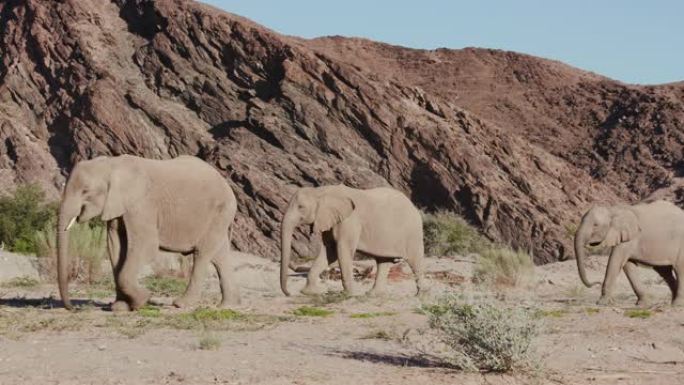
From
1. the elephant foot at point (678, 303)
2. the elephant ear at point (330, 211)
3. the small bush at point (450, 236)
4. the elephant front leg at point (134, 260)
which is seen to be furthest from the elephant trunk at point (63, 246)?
the small bush at point (450, 236)

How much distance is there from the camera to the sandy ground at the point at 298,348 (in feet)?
30.1

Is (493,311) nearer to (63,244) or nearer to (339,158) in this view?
(63,244)

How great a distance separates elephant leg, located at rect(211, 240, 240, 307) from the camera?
15430 millimetres

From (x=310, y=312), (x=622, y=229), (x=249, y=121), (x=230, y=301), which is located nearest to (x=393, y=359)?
(x=310, y=312)

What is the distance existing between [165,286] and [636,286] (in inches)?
291

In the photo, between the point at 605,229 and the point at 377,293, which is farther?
the point at 377,293

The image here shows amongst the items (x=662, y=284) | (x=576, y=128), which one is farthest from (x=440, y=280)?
(x=576, y=128)

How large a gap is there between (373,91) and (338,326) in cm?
2633

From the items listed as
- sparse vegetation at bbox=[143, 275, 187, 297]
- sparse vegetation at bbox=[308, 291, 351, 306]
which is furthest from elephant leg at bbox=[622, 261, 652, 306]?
sparse vegetation at bbox=[143, 275, 187, 297]

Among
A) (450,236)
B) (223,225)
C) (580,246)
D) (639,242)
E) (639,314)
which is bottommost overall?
(639,314)

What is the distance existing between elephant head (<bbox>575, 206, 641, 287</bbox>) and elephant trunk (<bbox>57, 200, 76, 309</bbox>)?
7890mm

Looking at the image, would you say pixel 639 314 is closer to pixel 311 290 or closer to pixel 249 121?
pixel 311 290

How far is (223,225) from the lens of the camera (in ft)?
50.2

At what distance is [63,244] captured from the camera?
43.1 ft
